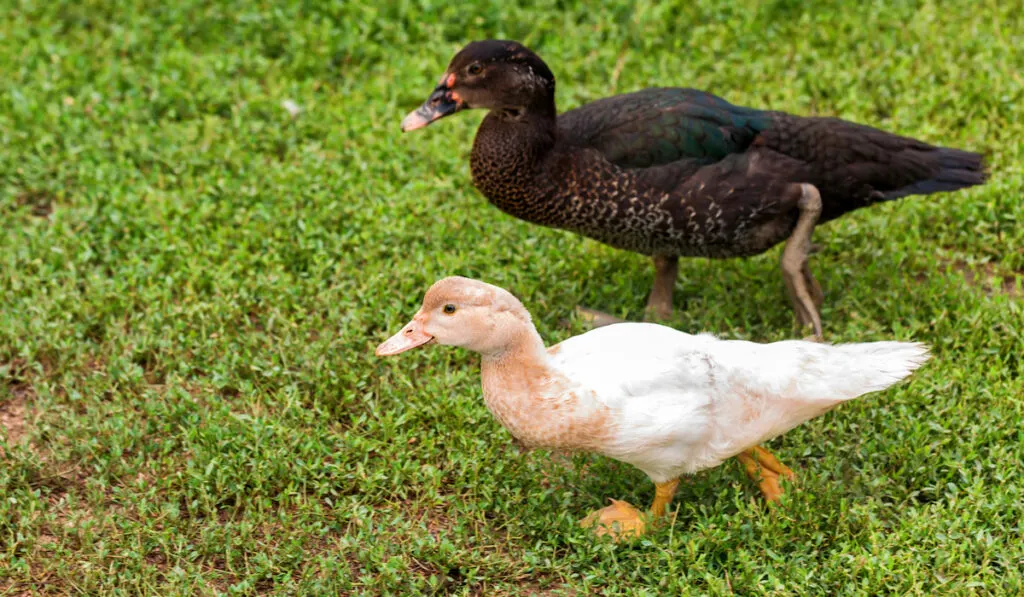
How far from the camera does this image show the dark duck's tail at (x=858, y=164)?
5363 mm

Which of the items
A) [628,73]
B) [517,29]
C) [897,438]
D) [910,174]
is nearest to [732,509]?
[897,438]

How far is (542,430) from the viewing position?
4.25 meters

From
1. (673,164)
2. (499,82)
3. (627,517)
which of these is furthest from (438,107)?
(627,517)

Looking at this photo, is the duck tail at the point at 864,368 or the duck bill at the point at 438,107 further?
the duck bill at the point at 438,107

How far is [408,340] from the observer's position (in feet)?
14.3

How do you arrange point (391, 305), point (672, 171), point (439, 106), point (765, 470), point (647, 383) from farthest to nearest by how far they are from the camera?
point (391, 305), point (439, 106), point (672, 171), point (765, 470), point (647, 383)

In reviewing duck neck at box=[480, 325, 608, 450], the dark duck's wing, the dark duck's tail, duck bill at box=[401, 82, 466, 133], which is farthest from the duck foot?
duck bill at box=[401, 82, 466, 133]

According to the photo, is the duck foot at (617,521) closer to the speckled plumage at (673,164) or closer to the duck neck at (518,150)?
the speckled plumage at (673,164)

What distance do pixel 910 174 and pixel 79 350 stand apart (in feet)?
13.0

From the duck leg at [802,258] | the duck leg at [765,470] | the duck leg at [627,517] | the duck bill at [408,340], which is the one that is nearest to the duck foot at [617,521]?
the duck leg at [627,517]

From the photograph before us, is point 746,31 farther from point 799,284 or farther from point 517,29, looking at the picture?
point 799,284

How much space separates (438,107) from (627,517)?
2.22 meters

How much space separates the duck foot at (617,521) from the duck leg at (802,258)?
4.60 feet

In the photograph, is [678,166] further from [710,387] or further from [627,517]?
[627,517]
